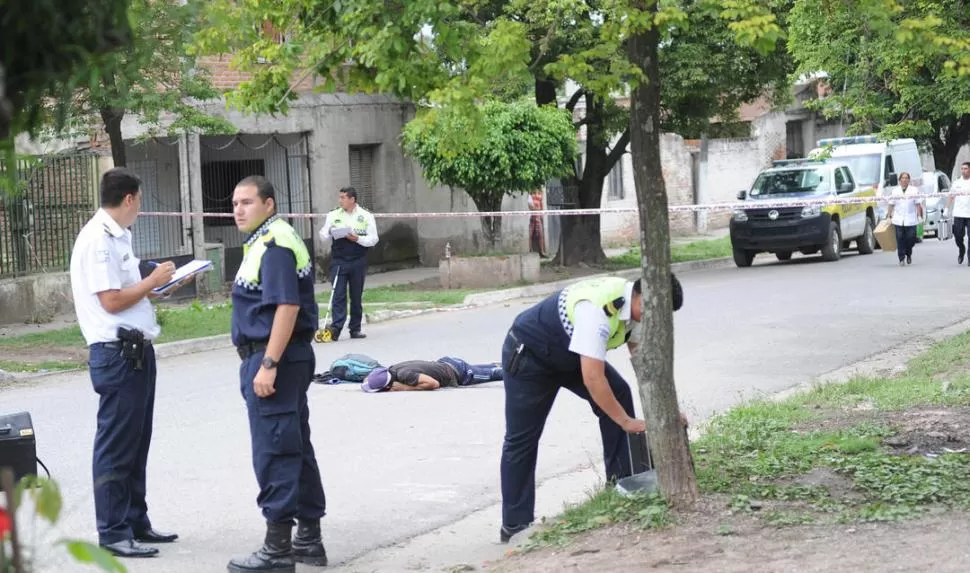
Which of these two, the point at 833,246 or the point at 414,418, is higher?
the point at 833,246

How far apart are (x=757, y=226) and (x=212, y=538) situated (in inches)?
767

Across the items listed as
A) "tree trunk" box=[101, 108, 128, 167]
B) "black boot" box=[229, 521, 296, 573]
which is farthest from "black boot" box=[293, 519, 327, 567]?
"tree trunk" box=[101, 108, 128, 167]

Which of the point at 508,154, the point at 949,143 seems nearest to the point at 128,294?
the point at 508,154

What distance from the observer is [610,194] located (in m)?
33.2

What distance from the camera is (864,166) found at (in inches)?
1153

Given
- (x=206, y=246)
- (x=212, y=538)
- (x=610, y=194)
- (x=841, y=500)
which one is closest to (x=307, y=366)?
(x=212, y=538)

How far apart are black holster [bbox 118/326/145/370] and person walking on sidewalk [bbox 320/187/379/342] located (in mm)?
9095

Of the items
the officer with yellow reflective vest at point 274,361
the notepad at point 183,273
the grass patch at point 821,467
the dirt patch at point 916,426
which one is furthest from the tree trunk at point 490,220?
the officer with yellow reflective vest at point 274,361

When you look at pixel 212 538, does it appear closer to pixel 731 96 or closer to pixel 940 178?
pixel 731 96

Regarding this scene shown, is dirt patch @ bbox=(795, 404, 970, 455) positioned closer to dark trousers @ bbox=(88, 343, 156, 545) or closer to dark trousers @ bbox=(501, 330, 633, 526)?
dark trousers @ bbox=(501, 330, 633, 526)

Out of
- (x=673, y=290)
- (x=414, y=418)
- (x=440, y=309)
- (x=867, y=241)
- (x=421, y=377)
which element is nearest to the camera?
(x=673, y=290)

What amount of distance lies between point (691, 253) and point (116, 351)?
2308 cm

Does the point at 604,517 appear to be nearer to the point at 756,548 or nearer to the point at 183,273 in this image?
the point at 756,548

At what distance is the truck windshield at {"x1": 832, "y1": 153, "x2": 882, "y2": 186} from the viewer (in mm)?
29016
